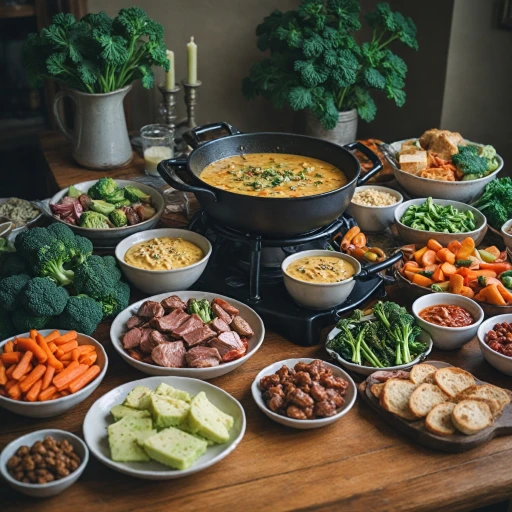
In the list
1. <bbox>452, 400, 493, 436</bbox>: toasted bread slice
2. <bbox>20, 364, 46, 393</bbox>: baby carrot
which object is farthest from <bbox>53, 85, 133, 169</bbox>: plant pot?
<bbox>452, 400, 493, 436</bbox>: toasted bread slice

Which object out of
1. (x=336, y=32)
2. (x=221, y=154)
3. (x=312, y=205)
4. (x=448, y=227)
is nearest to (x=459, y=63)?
(x=336, y=32)

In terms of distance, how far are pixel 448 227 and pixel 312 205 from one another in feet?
2.50

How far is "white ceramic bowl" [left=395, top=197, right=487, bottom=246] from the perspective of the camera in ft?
8.96

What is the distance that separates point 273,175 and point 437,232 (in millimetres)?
675

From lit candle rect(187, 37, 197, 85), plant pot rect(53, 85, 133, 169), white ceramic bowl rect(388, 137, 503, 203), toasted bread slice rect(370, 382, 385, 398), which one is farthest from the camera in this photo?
lit candle rect(187, 37, 197, 85)

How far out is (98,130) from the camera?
3318 mm

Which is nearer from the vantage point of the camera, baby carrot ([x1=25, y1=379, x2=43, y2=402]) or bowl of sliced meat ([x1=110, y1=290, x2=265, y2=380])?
baby carrot ([x1=25, y1=379, x2=43, y2=402])

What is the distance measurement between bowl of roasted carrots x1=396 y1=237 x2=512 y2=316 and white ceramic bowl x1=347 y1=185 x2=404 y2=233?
0.88 feet

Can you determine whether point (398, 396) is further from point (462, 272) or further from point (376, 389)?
point (462, 272)

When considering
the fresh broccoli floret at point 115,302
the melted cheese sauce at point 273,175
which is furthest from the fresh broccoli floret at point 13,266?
the melted cheese sauce at point 273,175

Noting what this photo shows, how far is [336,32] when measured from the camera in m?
3.41

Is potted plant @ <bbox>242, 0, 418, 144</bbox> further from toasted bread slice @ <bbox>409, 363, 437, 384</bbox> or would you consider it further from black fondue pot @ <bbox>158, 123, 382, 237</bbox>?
toasted bread slice @ <bbox>409, 363, 437, 384</bbox>

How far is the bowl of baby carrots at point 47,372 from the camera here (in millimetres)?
1896

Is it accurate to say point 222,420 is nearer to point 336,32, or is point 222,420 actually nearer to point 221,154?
point 221,154
